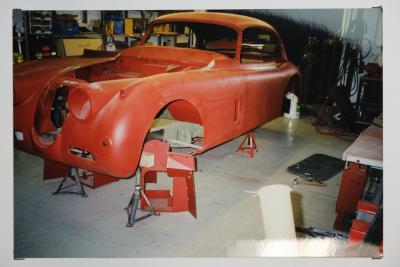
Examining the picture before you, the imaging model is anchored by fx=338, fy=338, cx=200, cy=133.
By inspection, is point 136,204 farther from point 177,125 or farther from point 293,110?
point 293,110

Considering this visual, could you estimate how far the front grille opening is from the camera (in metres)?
1.83

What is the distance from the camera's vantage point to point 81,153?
6.09 ft

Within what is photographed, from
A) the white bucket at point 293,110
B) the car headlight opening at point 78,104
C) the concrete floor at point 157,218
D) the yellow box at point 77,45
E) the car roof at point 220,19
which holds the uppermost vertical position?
the car roof at point 220,19

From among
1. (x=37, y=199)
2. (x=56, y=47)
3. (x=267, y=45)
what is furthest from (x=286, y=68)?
(x=56, y=47)

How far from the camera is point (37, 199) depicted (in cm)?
235

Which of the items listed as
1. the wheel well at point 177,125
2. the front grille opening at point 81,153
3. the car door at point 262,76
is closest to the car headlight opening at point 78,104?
the front grille opening at point 81,153

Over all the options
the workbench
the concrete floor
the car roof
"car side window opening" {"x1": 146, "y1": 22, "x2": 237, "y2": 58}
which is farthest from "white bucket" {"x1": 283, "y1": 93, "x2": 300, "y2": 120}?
the workbench

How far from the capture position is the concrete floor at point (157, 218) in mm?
1900

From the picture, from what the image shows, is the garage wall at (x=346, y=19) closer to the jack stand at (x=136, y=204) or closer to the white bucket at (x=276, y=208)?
the white bucket at (x=276, y=208)

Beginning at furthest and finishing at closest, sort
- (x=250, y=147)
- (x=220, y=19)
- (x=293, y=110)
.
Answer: (x=293, y=110) < (x=250, y=147) < (x=220, y=19)

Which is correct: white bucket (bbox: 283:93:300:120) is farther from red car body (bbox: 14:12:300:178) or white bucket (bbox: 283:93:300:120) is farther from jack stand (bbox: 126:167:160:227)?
jack stand (bbox: 126:167:160:227)

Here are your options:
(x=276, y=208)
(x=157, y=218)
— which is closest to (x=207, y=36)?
(x=157, y=218)

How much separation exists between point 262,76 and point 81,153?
1695 mm

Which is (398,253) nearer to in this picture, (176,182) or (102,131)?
(176,182)
